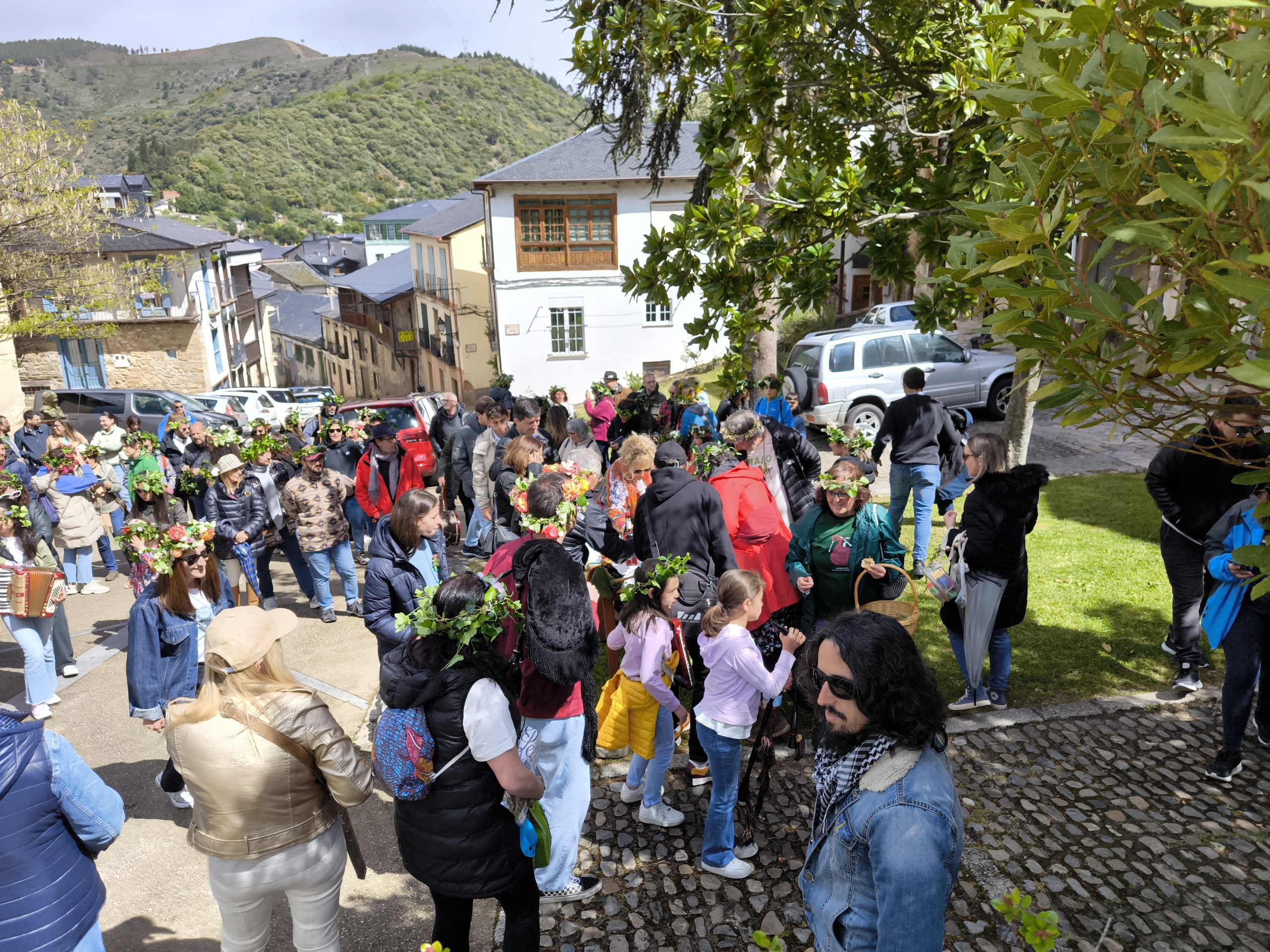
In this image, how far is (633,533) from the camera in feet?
18.3

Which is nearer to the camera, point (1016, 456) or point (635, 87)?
point (1016, 456)

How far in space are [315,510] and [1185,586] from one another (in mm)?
7013

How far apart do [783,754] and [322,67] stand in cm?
23152

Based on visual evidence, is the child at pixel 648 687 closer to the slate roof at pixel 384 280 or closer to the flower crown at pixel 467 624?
the flower crown at pixel 467 624

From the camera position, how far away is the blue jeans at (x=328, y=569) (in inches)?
296

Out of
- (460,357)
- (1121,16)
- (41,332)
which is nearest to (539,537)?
(1121,16)

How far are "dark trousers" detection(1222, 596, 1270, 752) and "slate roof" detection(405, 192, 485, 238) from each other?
107ft

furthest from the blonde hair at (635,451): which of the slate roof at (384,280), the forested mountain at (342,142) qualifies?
the forested mountain at (342,142)

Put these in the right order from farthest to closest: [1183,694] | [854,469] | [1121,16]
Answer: [1183,694] < [854,469] < [1121,16]

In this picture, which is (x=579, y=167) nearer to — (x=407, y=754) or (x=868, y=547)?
(x=868, y=547)

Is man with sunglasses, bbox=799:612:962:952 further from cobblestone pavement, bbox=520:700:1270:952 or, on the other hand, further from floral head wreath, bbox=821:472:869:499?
floral head wreath, bbox=821:472:869:499

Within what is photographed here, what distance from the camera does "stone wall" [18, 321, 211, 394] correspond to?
32.7 m

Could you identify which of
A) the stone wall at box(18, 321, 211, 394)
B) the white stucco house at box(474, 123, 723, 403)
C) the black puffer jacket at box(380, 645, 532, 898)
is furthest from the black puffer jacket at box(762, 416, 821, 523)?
the stone wall at box(18, 321, 211, 394)

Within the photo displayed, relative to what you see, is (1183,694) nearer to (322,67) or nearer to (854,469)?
(854,469)
